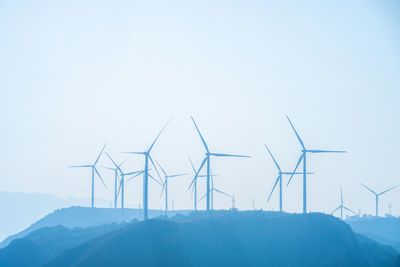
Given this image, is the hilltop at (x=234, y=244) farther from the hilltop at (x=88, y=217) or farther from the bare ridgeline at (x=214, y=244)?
the hilltop at (x=88, y=217)

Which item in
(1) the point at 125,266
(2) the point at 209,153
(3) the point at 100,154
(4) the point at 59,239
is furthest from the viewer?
(3) the point at 100,154

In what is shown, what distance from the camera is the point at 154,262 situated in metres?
97.1

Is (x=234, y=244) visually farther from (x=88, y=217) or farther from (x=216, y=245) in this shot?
(x=88, y=217)

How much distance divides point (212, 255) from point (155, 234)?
1021cm

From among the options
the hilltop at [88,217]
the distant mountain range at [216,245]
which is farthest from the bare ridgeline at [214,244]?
the hilltop at [88,217]

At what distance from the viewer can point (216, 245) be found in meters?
107

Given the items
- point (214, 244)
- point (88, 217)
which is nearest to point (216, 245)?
point (214, 244)

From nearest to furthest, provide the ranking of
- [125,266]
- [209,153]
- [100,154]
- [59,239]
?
1. [125,266]
2. [209,153]
3. [59,239]
4. [100,154]

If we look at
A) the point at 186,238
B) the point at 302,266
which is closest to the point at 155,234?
the point at 186,238

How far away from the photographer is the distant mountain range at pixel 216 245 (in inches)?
3898

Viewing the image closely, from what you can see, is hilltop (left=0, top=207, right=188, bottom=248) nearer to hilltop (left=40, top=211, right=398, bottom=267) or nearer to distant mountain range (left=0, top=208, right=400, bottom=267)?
distant mountain range (left=0, top=208, right=400, bottom=267)

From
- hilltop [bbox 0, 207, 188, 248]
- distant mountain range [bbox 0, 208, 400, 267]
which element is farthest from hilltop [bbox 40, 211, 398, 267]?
hilltop [bbox 0, 207, 188, 248]

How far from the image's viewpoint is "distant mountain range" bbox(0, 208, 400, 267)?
99.0m

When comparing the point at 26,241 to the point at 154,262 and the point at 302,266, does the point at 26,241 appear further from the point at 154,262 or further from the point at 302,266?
the point at 302,266
